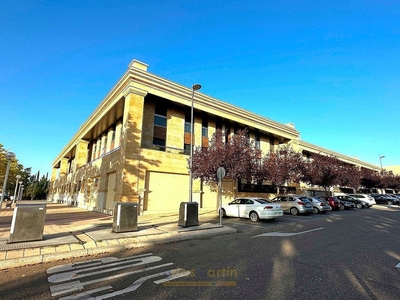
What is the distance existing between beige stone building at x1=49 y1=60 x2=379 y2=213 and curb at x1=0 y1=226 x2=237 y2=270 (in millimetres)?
7542

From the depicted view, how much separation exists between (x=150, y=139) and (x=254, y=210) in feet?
33.5

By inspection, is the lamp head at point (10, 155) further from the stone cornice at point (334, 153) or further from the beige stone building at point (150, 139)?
the stone cornice at point (334, 153)

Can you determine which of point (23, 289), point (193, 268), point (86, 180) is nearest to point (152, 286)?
point (193, 268)

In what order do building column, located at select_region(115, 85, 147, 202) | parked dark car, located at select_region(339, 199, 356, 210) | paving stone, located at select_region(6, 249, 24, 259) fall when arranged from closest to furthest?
paving stone, located at select_region(6, 249, 24, 259)
building column, located at select_region(115, 85, 147, 202)
parked dark car, located at select_region(339, 199, 356, 210)

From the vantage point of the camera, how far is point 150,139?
19.3 metres

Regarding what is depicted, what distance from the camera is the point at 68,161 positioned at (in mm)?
48688

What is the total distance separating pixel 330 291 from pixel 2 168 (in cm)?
4058

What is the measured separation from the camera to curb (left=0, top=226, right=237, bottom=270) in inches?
227

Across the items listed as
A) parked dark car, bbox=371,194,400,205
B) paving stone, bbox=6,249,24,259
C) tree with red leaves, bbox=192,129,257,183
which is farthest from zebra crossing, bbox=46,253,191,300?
parked dark car, bbox=371,194,400,205

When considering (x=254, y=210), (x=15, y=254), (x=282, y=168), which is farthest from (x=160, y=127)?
(x=15, y=254)

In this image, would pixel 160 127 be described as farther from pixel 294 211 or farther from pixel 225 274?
pixel 225 274

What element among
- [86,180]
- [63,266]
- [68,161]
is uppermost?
[68,161]

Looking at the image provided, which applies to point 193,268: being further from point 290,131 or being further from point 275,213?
point 290,131

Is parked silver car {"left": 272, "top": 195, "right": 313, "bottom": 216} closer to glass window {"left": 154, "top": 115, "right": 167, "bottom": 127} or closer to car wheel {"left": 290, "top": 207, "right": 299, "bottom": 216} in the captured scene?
car wheel {"left": 290, "top": 207, "right": 299, "bottom": 216}
